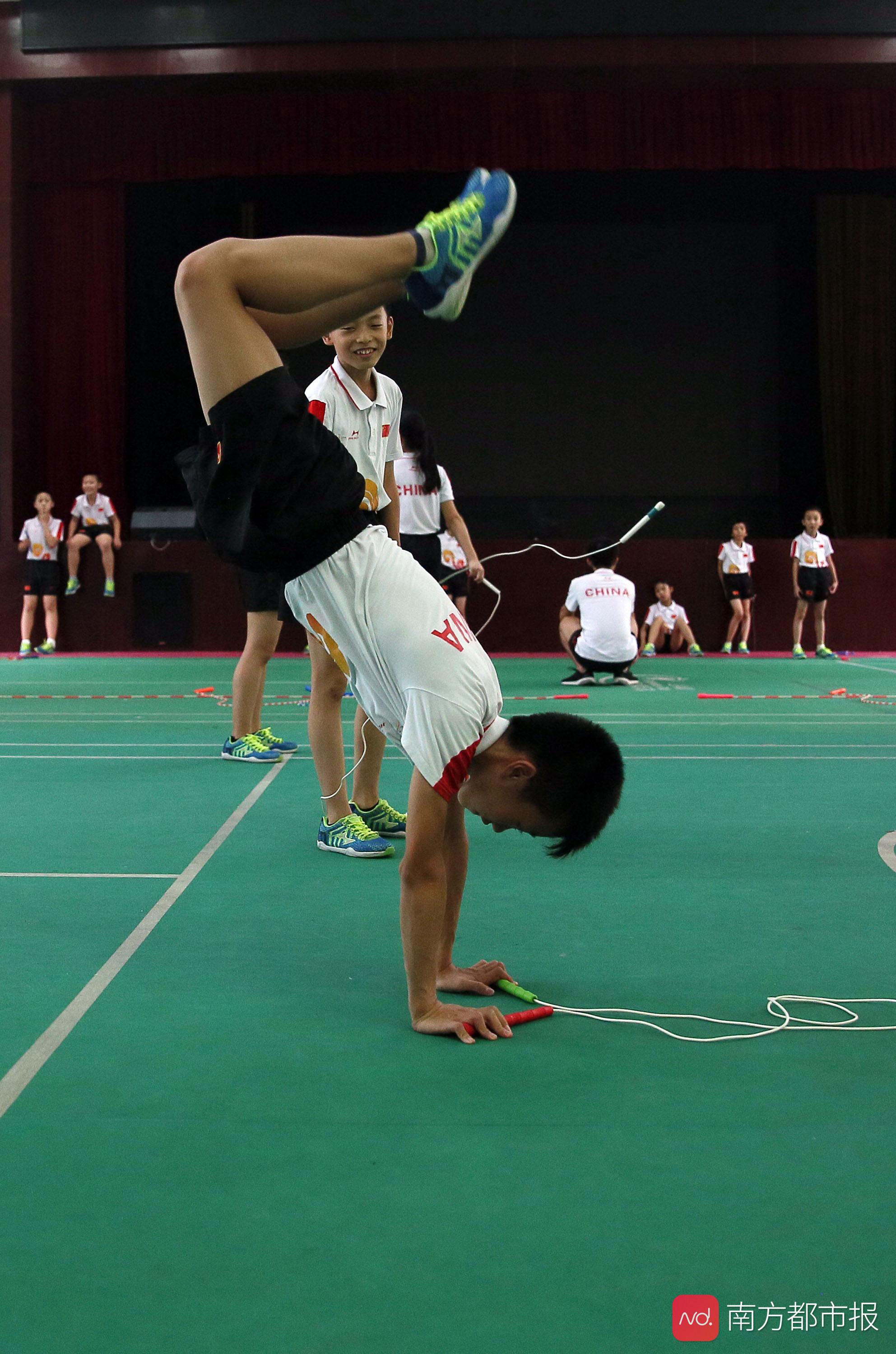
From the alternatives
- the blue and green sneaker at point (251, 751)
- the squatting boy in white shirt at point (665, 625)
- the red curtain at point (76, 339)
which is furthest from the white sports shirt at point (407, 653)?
the red curtain at point (76, 339)

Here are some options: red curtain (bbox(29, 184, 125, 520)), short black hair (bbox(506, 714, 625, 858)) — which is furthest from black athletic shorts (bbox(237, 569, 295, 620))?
red curtain (bbox(29, 184, 125, 520))

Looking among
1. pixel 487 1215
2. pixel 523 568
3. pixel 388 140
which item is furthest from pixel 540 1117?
pixel 388 140

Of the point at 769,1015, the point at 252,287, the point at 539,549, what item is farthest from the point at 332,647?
the point at 539,549

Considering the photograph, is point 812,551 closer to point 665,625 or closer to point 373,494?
point 665,625

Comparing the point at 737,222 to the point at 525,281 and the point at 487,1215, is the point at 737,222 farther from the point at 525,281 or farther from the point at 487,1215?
the point at 487,1215

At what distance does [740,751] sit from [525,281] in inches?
452

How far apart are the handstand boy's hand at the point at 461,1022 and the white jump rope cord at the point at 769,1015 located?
16cm

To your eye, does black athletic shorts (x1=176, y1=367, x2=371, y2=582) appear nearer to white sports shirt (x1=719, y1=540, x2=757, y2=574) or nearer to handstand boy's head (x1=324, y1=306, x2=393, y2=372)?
handstand boy's head (x1=324, y1=306, x2=393, y2=372)

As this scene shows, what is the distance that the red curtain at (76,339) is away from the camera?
1452 cm

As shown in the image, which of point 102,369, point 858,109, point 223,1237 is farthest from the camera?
point 102,369

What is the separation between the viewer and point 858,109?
45.0 ft

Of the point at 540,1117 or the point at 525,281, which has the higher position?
the point at 525,281

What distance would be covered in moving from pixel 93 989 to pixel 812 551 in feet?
38.1
